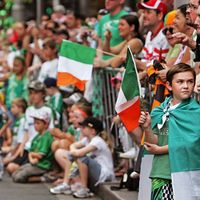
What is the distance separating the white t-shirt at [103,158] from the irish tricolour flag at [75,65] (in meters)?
0.71

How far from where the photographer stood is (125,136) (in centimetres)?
1117

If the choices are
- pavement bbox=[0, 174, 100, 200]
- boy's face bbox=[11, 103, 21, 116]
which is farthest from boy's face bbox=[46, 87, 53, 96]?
pavement bbox=[0, 174, 100, 200]

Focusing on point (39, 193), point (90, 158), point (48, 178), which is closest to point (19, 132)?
point (48, 178)

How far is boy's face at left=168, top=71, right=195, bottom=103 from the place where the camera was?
24.1 ft

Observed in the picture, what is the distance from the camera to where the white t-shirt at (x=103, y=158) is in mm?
11062

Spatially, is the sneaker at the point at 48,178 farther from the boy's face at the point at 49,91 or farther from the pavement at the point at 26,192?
the boy's face at the point at 49,91

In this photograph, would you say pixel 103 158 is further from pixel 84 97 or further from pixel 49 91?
pixel 49 91

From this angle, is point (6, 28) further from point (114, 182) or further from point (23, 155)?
point (114, 182)

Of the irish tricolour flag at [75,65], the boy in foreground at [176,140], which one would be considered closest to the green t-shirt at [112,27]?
the irish tricolour flag at [75,65]

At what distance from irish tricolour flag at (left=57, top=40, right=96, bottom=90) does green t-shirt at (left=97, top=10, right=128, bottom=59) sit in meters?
0.88

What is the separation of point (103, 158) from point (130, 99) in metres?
3.35

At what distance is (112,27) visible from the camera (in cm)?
1227

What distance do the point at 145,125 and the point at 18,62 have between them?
30.3 feet

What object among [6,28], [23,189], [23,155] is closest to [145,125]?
[23,189]
